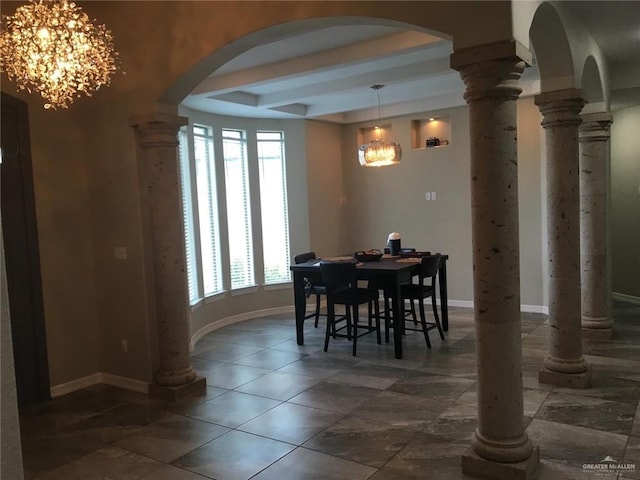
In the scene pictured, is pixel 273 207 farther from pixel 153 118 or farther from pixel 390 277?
pixel 153 118

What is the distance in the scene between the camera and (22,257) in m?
4.09

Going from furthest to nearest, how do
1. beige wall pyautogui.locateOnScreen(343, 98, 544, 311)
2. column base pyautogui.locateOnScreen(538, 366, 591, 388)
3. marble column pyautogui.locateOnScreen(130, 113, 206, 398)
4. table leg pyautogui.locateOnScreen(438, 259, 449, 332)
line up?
beige wall pyautogui.locateOnScreen(343, 98, 544, 311) → table leg pyautogui.locateOnScreen(438, 259, 449, 332) → marble column pyautogui.locateOnScreen(130, 113, 206, 398) → column base pyautogui.locateOnScreen(538, 366, 591, 388)

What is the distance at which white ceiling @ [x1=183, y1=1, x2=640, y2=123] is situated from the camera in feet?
14.7

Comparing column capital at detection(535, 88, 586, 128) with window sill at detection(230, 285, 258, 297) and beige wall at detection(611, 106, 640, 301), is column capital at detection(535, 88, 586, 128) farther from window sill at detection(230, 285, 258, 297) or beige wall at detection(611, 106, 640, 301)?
window sill at detection(230, 285, 258, 297)

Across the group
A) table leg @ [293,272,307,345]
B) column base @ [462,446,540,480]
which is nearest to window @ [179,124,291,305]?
table leg @ [293,272,307,345]

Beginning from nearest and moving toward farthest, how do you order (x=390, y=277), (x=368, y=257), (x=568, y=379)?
(x=568, y=379), (x=390, y=277), (x=368, y=257)

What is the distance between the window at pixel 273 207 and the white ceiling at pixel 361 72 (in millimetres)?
470

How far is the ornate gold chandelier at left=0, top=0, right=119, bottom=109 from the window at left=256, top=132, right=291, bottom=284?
456 cm

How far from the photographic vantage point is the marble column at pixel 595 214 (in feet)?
17.1

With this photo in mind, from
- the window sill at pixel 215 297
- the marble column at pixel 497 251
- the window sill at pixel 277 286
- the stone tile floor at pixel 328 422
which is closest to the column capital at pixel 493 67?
the marble column at pixel 497 251

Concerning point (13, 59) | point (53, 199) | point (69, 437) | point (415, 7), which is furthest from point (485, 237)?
point (53, 199)

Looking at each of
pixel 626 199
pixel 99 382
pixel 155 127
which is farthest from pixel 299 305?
pixel 626 199

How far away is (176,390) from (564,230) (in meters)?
3.23

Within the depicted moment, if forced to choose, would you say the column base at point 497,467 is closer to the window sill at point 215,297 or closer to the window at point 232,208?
the window at point 232,208
